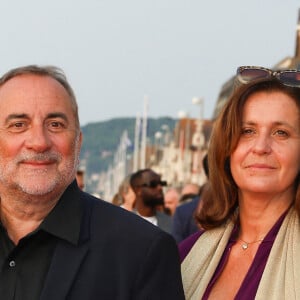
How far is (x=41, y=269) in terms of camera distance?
4.24 meters

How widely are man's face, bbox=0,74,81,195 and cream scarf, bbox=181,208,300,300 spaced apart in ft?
2.92

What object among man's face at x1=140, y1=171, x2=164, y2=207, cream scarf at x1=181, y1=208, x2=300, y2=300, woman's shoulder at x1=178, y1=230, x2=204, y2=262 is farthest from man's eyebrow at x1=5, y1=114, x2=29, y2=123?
man's face at x1=140, y1=171, x2=164, y2=207

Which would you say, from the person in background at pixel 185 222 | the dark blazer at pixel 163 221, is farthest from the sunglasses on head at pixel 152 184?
the person in background at pixel 185 222

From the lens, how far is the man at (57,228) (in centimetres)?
423

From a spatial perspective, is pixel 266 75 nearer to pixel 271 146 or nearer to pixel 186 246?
pixel 271 146

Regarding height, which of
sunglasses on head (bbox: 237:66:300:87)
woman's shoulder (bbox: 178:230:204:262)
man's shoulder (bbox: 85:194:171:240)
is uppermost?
sunglasses on head (bbox: 237:66:300:87)

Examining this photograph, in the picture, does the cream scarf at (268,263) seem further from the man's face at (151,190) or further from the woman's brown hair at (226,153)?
the man's face at (151,190)

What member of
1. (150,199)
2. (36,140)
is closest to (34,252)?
(36,140)

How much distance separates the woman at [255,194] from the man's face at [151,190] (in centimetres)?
488

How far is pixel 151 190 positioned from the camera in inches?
402

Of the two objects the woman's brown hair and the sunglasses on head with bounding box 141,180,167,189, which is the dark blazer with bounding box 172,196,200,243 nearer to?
the sunglasses on head with bounding box 141,180,167,189

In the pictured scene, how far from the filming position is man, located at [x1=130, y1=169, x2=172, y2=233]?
32.9 ft

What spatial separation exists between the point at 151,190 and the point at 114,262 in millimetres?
5893

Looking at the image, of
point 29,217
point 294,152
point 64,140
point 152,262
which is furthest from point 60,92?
point 294,152
